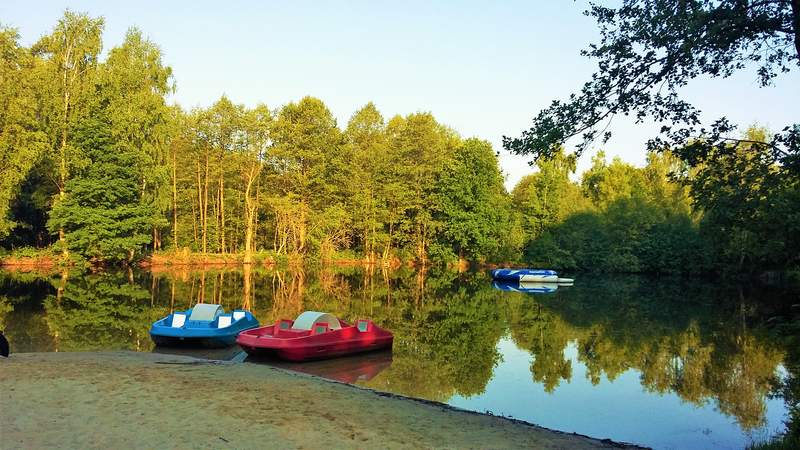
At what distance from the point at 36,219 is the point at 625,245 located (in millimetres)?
56071

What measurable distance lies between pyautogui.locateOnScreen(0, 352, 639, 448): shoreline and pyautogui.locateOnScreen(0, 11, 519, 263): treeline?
27283 millimetres

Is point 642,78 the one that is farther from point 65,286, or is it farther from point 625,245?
point 625,245

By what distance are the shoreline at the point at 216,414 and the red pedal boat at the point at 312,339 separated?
3339mm

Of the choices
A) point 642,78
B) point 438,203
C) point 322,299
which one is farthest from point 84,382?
point 438,203

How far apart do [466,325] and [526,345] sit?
12.6 feet

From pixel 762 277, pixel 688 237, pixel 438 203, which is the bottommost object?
pixel 762 277

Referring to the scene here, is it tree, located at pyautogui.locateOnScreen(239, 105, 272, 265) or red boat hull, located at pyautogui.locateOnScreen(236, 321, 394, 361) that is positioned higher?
tree, located at pyautogui.locateOnScreen(239, 105, 272, 265)

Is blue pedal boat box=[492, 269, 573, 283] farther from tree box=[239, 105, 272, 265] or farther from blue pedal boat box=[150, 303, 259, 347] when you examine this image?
blue pedal boat box=[150, 303, 259, 347]

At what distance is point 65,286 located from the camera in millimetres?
28234

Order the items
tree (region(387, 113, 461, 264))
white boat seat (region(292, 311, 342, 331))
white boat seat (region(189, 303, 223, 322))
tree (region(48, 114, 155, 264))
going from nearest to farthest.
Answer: white boat seat (region(292, 311, 342, 331))
white boat seat (region(189, 303, 223, 322))
tree (region(48, 114, 155, 264))
tree (region(387, 113, 461, 264))

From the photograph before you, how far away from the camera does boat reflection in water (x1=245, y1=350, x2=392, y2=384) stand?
12.9m

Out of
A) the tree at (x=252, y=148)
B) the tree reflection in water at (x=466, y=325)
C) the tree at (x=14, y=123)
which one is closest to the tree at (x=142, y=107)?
the tree at (x=14, y=123)

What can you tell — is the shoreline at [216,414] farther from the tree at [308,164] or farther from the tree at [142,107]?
the tree at [308,164]

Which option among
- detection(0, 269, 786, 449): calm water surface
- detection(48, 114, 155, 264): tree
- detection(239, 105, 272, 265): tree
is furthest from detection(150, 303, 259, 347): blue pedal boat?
detection(239, 105, 272, 265): tree
